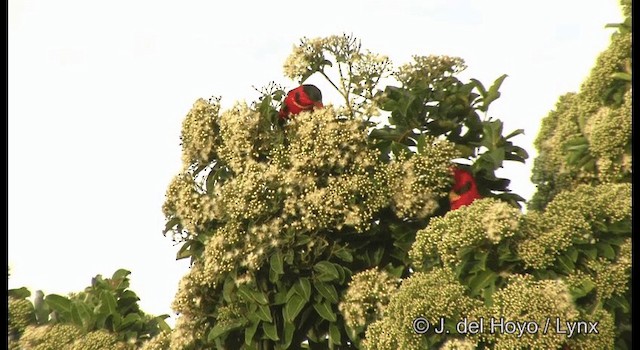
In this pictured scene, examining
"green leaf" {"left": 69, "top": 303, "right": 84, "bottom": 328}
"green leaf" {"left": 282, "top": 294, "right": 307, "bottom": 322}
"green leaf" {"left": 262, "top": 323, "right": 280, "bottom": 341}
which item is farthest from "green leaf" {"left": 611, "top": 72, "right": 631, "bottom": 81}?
"green leaf" {"left": 69, "top": 303, "right": 84, "bottom": 328}

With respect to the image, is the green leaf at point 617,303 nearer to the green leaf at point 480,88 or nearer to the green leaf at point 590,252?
the green leaf at point 590,252

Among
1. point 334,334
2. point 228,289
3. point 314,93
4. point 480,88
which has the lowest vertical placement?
point 334,334

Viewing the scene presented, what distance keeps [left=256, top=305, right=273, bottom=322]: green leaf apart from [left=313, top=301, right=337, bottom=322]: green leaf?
318 mm

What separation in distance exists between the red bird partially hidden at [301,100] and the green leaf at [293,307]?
4.35 feet

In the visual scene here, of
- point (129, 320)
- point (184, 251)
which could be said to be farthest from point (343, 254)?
point (129, 320)

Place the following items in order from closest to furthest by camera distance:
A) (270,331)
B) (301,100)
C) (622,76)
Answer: (622,76)
(270,331)
(301,100)

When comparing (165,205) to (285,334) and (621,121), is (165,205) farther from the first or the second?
(621,121)

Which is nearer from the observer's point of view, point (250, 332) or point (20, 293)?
point (250, 332)

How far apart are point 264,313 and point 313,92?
1.65 m

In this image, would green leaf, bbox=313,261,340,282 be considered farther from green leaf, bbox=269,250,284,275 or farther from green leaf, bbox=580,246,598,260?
green leaf, bbox=580,246,598,260

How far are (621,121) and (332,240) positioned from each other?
2.09 m

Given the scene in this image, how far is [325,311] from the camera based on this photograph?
608cm

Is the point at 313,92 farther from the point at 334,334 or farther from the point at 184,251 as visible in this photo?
the point at 334,334

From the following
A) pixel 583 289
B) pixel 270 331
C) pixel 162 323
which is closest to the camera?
pixel 583 289
